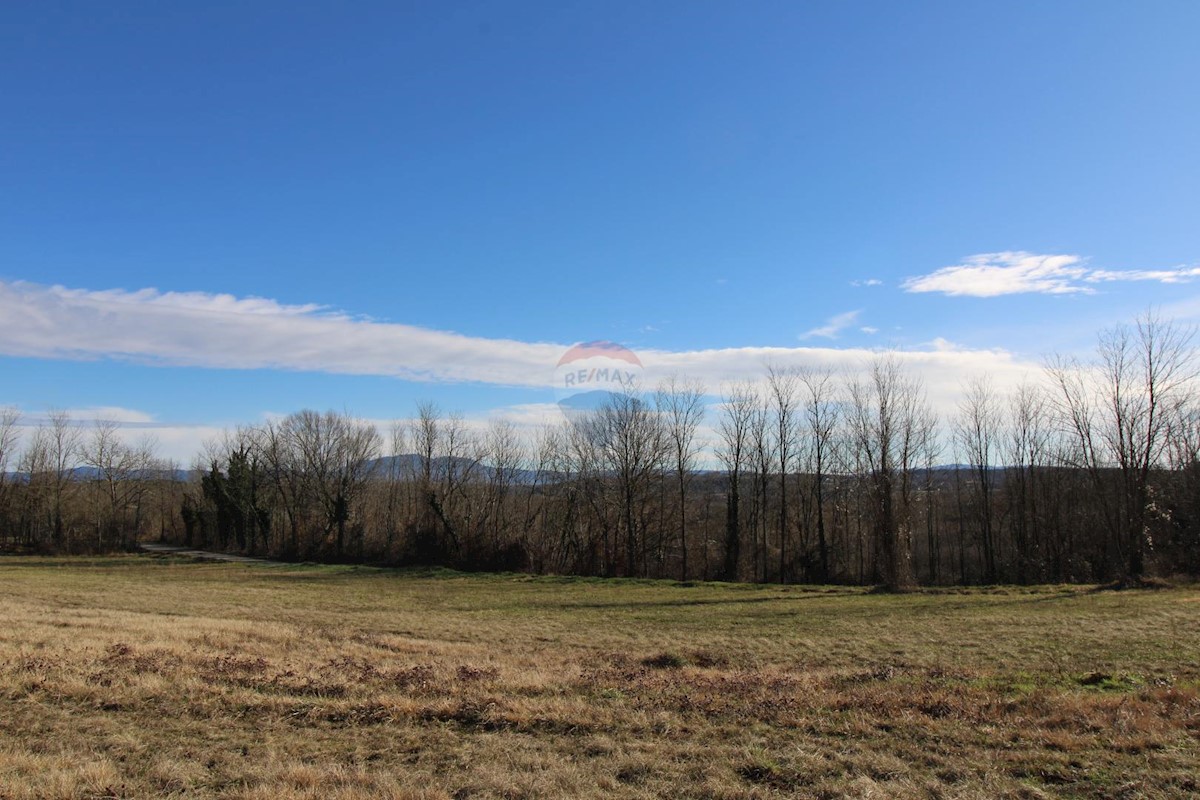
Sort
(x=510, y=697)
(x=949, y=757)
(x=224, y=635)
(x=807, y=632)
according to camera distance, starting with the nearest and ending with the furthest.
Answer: (x=949, y=757) < (x=510, y=697) < (x=224, y=635) < (x=807, y=632)

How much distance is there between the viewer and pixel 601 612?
26.2 meters

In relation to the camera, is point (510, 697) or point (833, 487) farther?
point (833, 487)

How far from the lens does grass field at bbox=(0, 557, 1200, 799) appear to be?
576cm

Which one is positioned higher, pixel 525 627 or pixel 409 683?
pixel 409 683

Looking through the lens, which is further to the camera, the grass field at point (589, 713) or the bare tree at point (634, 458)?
the bare tree at point (634, 458)

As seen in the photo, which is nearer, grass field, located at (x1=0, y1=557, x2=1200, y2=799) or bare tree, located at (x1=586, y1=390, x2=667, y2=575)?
grass field, located at (x1=0, y1=557, x2=1200, y2=799)

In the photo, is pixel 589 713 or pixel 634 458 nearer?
pixel 589 713

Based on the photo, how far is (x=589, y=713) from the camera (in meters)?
8.01

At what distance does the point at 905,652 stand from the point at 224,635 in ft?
50.8

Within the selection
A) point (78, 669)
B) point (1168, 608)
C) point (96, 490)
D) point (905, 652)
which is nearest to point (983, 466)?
point (1168, 608)

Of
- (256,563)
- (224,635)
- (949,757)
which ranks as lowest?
(256,563)

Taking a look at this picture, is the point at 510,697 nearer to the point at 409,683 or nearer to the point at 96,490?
the point at 409,683

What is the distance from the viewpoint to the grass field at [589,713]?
18.9 ft

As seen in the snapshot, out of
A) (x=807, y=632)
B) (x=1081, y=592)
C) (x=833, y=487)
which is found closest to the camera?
(x=807, y=632)
